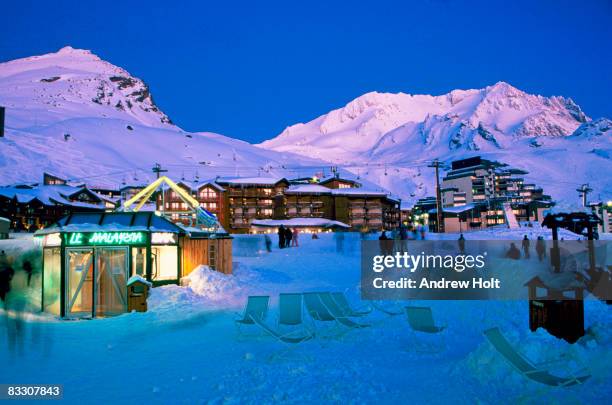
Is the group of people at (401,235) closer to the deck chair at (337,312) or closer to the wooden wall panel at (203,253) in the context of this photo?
the wooden wall panel at (203,253)

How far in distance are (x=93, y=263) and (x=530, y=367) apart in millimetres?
14434

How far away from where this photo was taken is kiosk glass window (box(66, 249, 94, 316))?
1633 centimetres

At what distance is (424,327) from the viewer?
11.2 meters

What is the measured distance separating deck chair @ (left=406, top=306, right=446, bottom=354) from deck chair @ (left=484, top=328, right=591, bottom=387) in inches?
93.4

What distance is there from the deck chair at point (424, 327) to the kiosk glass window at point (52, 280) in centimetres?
1263

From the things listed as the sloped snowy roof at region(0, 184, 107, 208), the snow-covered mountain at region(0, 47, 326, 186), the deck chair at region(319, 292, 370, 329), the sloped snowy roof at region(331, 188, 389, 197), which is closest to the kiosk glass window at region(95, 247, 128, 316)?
the deck chair at region(319, 292, 370, 329)

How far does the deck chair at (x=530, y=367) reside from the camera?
7137 mm

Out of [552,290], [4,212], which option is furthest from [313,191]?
[552,290]

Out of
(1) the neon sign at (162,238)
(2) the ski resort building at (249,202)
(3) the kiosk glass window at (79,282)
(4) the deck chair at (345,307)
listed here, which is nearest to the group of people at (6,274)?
(3) the kiosk glass window at (79,282)

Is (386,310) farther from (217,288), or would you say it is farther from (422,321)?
(217,288)

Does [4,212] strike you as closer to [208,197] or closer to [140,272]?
[208,197]

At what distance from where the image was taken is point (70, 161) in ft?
396

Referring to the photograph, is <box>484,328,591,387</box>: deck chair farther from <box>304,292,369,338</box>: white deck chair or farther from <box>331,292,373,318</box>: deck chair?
<box>331,292,373,318</box>: deck chair

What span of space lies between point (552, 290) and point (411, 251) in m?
19.9
